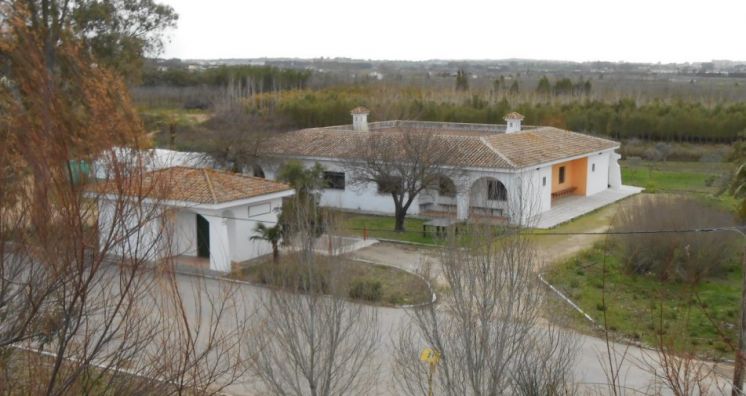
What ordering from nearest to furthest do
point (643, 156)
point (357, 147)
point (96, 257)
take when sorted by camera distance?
point (96, 257) < point (357, 147) < point (643, 156)

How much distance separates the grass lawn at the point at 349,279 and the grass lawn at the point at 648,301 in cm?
305

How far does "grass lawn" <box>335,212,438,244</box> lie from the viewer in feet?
72.9

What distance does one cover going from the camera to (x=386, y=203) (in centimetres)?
2586

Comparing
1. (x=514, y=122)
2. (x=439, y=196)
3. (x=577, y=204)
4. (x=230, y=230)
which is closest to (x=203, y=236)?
(x=230, y=230)

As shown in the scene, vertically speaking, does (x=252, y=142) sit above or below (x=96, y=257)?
below

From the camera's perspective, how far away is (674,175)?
33.5 meters

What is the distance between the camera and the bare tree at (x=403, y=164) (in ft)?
75.3

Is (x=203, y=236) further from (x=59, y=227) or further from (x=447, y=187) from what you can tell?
(x=59, y=227)

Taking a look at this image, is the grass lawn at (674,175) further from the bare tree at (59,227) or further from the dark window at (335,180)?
the bare tree at (59,227)

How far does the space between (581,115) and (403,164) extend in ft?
68.9

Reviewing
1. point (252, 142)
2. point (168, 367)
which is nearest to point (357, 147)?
point (252, 142)

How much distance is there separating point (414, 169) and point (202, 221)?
247 inches

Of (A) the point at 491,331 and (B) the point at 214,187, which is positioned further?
(B) the point at 214,187

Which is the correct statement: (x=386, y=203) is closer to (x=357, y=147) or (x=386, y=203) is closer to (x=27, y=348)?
(x=357, y=147)
